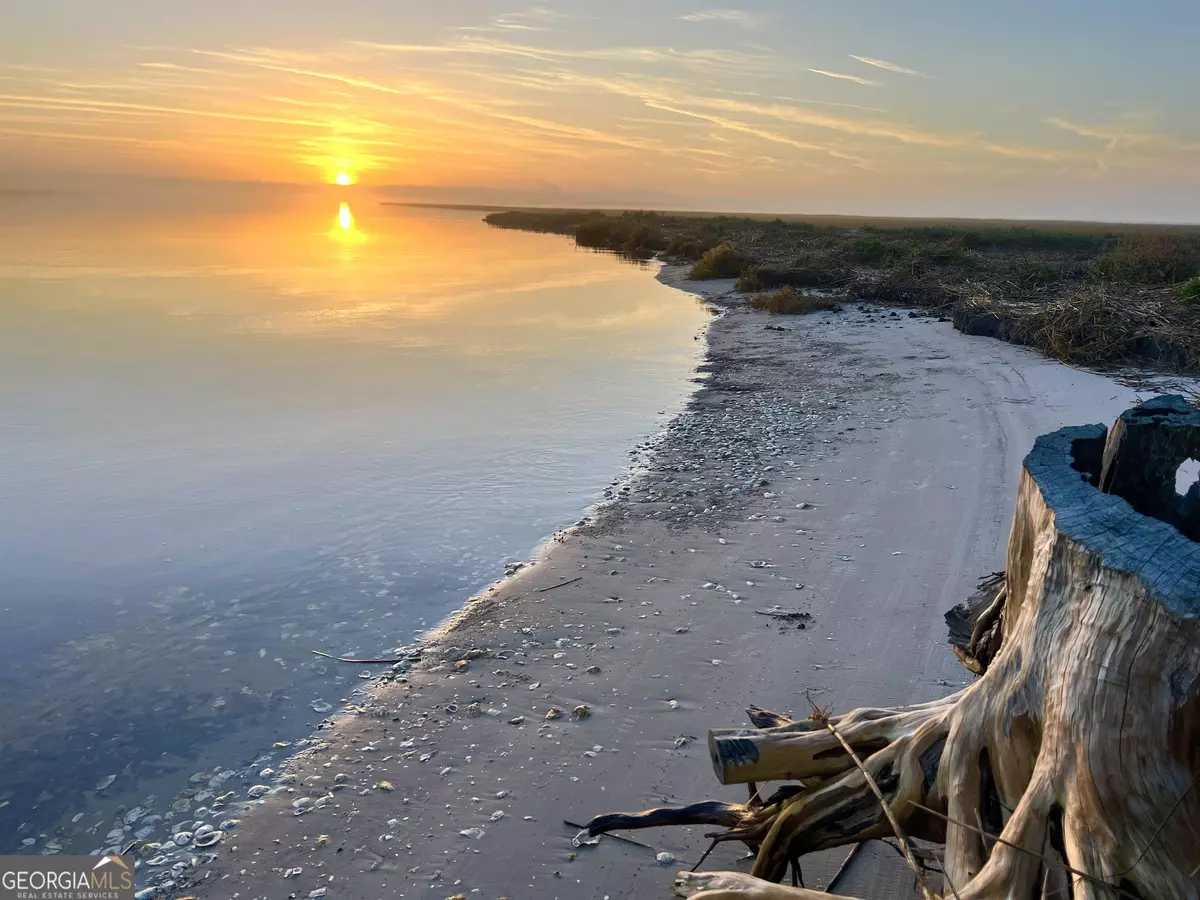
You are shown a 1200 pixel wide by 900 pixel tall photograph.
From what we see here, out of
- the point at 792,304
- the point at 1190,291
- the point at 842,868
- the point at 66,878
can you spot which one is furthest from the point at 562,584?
the point at 792,304

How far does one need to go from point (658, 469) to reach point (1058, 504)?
339 inches

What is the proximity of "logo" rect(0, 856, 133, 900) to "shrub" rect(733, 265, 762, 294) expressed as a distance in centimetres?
2955

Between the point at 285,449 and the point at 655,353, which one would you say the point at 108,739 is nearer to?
the point at 285,449

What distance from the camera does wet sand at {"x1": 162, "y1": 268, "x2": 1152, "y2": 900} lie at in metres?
4.32

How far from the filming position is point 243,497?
10.6 m

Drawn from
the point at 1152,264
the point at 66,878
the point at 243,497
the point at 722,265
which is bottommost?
the point at 66,878

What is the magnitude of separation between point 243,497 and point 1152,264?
85.5ft

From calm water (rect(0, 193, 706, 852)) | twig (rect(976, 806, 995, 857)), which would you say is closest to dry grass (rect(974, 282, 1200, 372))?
calm water (rect(0, 193, 706, 852))

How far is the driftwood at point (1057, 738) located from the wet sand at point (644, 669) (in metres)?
0.91

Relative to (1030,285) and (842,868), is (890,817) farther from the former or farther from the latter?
(1030,285)

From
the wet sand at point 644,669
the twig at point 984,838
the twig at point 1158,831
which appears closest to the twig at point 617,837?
the wet sand at point 644,669

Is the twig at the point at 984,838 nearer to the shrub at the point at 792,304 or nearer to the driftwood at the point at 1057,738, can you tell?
the driftwood at the point at 1057,738

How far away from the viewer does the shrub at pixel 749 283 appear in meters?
31.9

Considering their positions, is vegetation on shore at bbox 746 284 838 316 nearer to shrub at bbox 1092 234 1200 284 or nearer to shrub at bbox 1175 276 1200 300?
shrub at bbox 1092 234 1200 284
